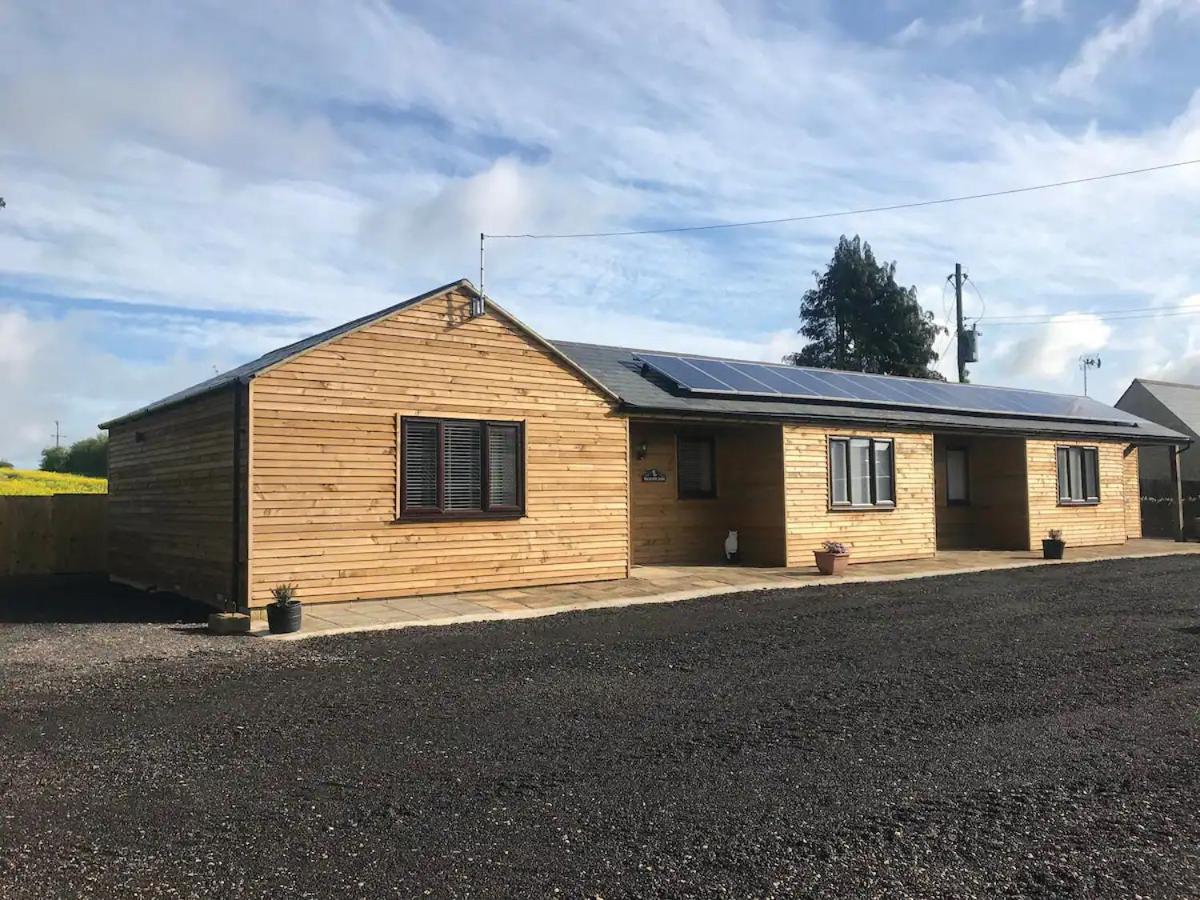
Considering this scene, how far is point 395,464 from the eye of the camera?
39.0ft

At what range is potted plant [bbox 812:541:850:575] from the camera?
49.0 feet

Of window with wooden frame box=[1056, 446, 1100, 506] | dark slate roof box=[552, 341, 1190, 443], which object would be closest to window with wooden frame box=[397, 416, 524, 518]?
dark slate roof box=[552, 341, 1190, 443]

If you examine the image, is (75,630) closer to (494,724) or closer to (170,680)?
(170,680)

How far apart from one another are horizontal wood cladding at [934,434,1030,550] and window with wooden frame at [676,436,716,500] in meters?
6.46

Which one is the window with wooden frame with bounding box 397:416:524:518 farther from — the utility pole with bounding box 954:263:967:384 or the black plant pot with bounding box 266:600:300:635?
the utility pole with bounding box 954:263:967:384

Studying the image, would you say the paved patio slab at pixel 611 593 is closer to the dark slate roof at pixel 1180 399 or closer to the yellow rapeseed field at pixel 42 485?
the yellow rapeseed field at pixel 42 485

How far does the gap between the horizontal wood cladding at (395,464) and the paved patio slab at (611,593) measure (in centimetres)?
40

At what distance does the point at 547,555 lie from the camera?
13.2 meters

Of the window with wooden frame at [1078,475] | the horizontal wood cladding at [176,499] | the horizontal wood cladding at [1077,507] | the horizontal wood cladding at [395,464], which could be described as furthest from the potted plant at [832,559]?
the horizontal wood cladding at [176,499]

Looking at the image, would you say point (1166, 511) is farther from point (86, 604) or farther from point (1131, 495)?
point (86, 604)

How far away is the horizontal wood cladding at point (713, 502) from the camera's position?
16.1 metres

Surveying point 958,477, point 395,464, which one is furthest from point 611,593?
point 958,477

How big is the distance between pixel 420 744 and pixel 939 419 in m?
15.5

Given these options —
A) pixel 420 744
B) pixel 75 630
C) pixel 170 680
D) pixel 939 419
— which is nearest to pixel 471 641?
pixel 170 680
